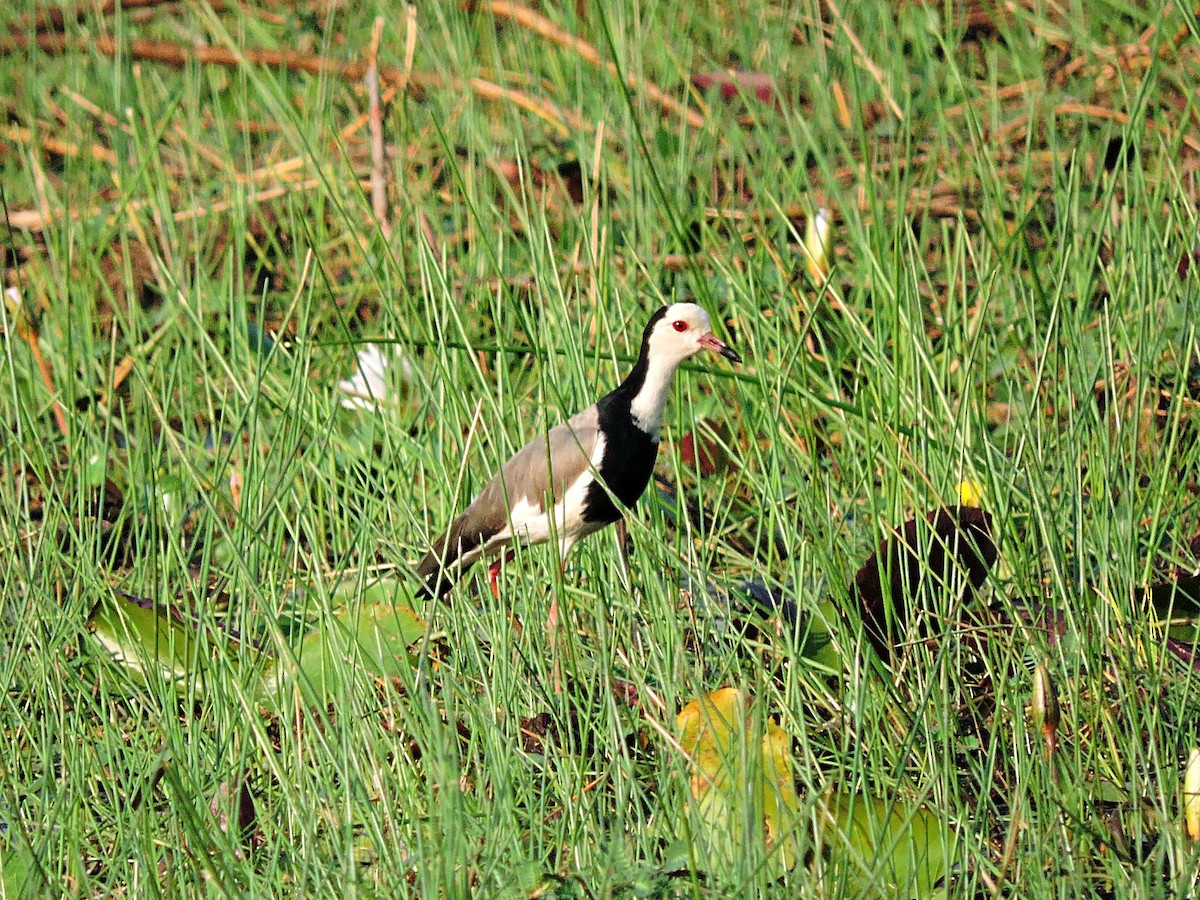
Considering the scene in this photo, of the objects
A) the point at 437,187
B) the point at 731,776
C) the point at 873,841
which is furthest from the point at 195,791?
the point at 437,187

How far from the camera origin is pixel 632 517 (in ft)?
6.76

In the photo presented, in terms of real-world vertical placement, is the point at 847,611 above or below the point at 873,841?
above

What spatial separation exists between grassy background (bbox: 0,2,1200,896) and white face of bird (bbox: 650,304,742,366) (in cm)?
5

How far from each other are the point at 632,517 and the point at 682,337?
47 cm

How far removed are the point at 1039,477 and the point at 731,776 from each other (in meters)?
0.72

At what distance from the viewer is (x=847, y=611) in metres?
1.90

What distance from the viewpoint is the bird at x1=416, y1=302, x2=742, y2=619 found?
243cm

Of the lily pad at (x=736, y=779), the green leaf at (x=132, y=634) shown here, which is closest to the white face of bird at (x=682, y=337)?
the lily pad at (x=736, y=779)

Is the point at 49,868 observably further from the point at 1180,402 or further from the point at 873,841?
the point at 1180,402

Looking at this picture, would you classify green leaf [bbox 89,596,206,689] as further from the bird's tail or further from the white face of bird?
the white face of bird

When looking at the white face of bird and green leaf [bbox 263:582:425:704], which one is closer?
green leaf [bbox 263:582:425:704]

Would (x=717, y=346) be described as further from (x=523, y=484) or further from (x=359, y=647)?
(x=359, y=647)

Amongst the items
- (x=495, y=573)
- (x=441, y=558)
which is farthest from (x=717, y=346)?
(x=495, y=573)

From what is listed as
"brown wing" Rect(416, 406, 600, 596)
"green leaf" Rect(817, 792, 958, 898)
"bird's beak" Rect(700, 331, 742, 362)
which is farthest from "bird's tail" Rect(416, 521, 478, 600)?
"green leaf" Rect(817, 792, 958, 898)
